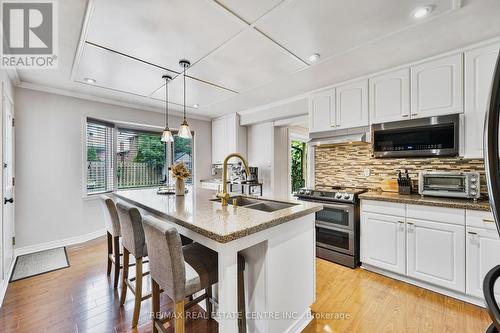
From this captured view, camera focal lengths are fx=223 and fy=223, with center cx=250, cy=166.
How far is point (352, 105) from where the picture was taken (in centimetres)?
291

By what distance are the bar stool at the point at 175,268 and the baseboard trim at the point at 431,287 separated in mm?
1863

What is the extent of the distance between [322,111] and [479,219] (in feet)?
6.65

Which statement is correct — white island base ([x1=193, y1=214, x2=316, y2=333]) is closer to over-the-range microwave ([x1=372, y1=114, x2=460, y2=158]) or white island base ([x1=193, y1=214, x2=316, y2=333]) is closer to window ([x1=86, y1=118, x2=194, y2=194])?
over-the-range microwave ([x1=372, y1=114, x2=460, y2=158])

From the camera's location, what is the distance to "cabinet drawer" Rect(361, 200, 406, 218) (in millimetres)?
2371

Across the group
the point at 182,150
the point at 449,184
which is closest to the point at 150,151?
the point at 182,150

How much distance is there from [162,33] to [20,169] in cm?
294

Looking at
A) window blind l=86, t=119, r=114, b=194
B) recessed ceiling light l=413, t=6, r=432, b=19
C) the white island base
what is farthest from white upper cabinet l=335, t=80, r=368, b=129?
window blind l=86, t=119, r=114, b=194

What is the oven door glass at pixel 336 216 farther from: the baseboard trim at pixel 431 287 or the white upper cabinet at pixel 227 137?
the white upper cabinet at pixel 227 137

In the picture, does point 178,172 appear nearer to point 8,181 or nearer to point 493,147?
point 8,181

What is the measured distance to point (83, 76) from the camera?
2873 millimetres

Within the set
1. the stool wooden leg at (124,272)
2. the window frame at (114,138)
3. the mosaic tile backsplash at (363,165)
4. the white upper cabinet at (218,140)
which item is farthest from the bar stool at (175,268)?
the white upper cabinet at (218,140)

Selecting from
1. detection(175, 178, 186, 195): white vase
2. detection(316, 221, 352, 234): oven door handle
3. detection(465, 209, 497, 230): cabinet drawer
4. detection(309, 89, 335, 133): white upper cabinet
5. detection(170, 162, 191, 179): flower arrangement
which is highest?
detection(309, 89, 335, 133): white upper cabinet

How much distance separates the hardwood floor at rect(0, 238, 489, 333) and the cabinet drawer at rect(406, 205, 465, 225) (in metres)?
0.74

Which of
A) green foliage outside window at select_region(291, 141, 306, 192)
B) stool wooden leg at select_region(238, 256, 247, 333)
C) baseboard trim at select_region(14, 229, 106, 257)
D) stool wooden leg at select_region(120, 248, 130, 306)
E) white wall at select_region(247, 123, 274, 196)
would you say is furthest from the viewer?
green foliage outside window at select_region(291, 141, 306, 192)
